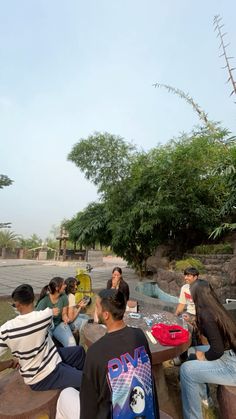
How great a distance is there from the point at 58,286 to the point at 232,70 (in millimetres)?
4488

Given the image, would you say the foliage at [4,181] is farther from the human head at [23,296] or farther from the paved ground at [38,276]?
the human head at [23,296]

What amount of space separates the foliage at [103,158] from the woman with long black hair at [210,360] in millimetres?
7719

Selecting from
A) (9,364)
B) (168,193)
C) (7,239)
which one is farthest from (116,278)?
(7,239)

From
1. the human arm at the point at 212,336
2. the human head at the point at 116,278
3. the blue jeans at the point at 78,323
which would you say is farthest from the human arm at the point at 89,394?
the human head at the point at 116,278

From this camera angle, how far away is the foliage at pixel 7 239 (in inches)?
1399

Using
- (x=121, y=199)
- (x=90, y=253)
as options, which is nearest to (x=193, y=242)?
(x=121, y=199)

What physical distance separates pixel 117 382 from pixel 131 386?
0.07 metres

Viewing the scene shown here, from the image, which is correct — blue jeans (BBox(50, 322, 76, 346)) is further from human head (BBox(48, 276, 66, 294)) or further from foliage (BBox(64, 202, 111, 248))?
foliage (BBox(64, 202, 111, 248))

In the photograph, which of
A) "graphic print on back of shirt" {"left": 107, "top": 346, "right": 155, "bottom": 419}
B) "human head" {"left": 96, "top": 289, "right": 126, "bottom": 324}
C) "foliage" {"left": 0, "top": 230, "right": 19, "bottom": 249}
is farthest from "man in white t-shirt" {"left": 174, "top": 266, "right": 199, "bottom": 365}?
"foliage" {"left": 0, "top": 230, "right": 19, "bottom": 249}

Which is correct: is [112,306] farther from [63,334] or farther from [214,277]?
[214,277]

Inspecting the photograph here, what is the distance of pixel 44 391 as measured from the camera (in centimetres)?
190

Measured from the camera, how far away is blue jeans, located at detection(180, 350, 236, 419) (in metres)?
2.09

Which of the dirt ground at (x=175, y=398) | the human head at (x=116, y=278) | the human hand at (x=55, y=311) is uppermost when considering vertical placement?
the human head at (x=116, y=278)

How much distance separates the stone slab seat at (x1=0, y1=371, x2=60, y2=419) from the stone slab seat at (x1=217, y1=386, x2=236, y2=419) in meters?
1.17
